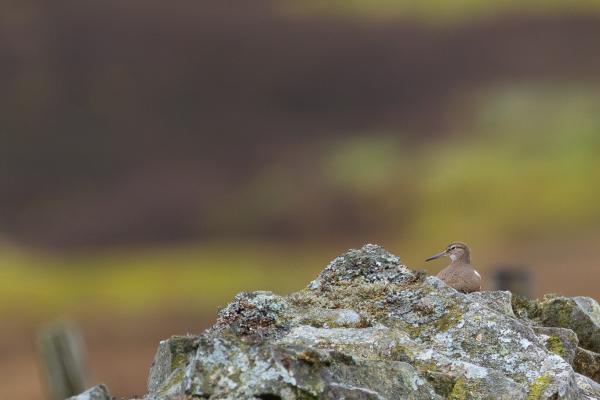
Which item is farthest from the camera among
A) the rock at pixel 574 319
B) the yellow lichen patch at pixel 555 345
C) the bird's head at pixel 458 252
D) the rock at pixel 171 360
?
the bird's head at pixel 458 252

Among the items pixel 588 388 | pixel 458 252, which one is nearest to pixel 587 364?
pixel 588 388

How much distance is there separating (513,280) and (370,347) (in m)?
11.2

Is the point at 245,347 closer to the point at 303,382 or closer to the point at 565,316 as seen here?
Answer: the point at 303,382

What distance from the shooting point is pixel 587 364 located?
951cm

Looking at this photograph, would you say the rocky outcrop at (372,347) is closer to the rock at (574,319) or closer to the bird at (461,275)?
the rock at (574,319)

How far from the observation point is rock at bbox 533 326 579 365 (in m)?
8.99

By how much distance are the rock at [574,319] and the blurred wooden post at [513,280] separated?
8403 millimetres

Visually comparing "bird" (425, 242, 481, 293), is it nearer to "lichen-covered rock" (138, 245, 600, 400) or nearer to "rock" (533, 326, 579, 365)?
"lichen-covered rock" (138, 245, 600, 400)

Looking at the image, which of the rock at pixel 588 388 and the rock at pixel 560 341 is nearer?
the rock at pixel 588 388

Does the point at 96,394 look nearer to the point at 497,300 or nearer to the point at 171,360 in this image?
the point at 171,360

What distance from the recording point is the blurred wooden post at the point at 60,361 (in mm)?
19484

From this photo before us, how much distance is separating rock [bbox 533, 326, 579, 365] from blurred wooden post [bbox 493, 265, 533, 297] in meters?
9.43

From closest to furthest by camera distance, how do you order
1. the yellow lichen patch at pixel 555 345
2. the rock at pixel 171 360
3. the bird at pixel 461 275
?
the rock at pixel 171 360 → the yellow lichen patch at pixel 555 345 → the bird at pixel 461 275

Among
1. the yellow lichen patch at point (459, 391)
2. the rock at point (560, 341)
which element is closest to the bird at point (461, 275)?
the rock at point (560, 341)
